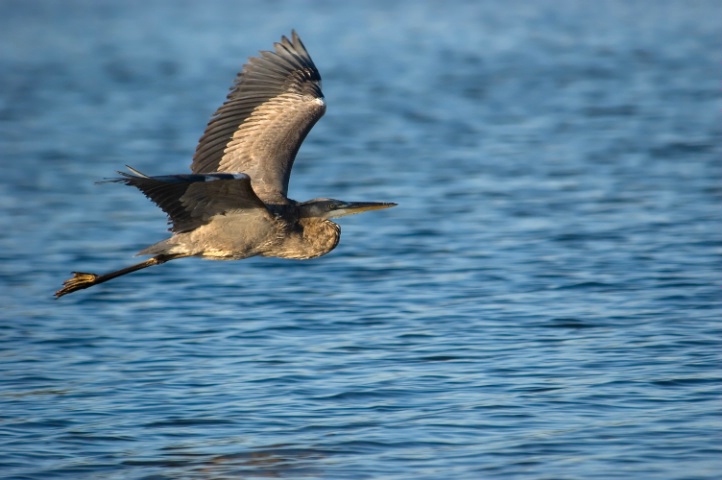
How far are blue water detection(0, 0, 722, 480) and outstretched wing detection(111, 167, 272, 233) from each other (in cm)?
113

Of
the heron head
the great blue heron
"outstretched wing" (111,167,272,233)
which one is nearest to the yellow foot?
the great blue heron

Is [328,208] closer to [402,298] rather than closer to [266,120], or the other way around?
[266,120]

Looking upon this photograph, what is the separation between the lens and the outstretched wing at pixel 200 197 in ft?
21.4

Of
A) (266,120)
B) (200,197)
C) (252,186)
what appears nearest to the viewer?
(200,197)

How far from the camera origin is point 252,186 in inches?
303

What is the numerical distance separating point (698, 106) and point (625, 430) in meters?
12.0

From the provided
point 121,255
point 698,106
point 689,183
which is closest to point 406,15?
point 698,106

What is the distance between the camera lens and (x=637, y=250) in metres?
10.6

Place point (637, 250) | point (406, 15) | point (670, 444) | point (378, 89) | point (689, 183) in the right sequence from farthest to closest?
point (406, 15) → point (378, 89) → point (689, 183) → point (637, 250) → point (670, 444)

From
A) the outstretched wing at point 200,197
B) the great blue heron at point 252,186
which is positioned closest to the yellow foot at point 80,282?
the great blue heron at point 252,186

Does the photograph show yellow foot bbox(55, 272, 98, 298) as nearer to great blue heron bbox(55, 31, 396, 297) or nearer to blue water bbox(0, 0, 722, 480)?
great blue heron bbox(55, 31, 396, 297)

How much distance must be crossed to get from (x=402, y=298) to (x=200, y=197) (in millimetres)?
2958

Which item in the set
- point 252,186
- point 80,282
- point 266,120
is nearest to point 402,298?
point 266,120

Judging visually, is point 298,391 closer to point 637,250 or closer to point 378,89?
point 637,250
